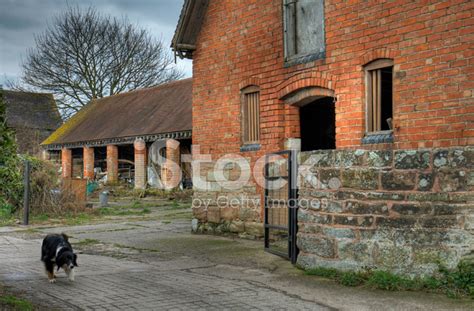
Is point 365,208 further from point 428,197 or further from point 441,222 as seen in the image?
point 441,222

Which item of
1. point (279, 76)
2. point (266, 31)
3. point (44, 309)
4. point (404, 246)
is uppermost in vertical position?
point (266, 31)

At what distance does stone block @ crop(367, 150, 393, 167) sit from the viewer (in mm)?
7207

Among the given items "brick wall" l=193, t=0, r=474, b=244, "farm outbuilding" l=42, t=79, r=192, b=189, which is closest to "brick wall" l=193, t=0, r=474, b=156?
"brick wall" l=193, t=0, r=474, b=244

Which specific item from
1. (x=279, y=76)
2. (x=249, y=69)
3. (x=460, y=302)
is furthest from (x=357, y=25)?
(x=460, y=302)

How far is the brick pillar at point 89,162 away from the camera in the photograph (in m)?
33.3

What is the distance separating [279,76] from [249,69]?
0.92 meters

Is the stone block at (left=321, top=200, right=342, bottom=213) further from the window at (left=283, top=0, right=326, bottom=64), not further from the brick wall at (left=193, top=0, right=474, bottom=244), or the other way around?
the window at (left=283, top=0, right=326, bottom=64)

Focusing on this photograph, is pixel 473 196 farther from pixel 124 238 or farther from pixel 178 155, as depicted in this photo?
pixel 178 155

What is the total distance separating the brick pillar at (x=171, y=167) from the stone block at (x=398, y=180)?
20319 mm

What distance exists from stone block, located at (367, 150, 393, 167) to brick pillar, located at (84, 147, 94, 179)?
91.5 ft

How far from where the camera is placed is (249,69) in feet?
38.7

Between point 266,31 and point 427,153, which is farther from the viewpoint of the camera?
point 266,31

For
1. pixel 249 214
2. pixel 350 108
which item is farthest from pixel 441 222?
pixel 249 214

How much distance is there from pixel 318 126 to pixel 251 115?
1.92 metres
